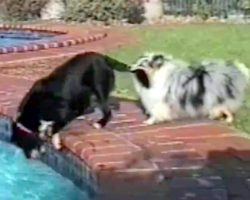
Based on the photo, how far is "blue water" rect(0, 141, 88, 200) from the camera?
545 centimetres

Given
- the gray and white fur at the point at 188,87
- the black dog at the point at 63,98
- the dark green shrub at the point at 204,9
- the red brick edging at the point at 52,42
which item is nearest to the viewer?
the black dog at the point at 63,98

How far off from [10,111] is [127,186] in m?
2.23

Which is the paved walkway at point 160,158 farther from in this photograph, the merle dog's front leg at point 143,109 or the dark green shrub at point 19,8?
the dark green shrub at point 19,8

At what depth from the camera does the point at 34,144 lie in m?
6.38

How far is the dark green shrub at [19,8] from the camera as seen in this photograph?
656 inches

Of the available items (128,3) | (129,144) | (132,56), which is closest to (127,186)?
(129,144)

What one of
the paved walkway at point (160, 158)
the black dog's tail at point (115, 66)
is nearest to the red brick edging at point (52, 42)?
the paved walkway at point (160, 158)

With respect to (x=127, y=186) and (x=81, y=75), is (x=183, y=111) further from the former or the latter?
(x=127, y=186)

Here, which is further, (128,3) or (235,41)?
(128,3)

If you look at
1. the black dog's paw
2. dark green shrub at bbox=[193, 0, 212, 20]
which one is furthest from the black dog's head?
dark green shrub at bbox=[193, 0, 212, 20]

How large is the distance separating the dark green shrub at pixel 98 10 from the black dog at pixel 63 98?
9612 millimetres

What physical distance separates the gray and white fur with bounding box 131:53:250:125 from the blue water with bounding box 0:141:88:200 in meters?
0.97

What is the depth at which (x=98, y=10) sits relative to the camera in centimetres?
1619

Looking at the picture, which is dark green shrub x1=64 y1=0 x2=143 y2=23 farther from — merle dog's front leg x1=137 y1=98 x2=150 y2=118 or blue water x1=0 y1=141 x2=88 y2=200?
blue water x1=0 y1=141 x2=88 y2=200
